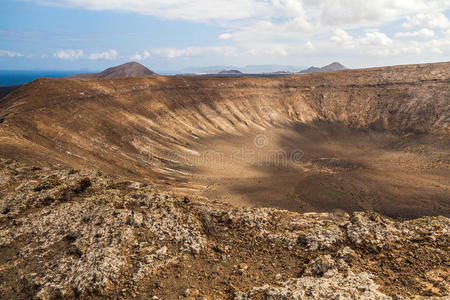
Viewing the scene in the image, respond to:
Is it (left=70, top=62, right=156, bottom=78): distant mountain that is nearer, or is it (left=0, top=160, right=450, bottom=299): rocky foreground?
(left=0, top=160, right=450, bottom=299): rocky foreground

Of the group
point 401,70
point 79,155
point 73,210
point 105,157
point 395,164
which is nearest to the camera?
point 73,210

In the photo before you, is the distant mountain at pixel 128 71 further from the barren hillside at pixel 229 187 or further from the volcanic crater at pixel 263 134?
the volcanic crater at pixel 263 134

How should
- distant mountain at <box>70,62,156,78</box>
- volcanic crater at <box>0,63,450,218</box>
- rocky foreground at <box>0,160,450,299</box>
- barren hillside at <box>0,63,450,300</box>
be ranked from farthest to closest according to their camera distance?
1. distant mountain at <box>70,62,156,78</box>
2. volcanic crater at <box>0,63,450,218</box>
3. barren hillside at <box>0,63,450,300</box>
4. rocky foreground at <box>0,160,450,299</box>

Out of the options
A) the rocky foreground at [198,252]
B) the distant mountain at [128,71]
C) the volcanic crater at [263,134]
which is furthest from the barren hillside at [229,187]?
the distant mountain at [128,71]

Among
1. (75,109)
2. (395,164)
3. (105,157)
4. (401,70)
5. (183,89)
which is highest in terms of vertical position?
(401,70)

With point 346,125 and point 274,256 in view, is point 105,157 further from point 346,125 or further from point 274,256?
point 346,125

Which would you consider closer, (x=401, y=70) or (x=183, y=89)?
(x=183, y=89)

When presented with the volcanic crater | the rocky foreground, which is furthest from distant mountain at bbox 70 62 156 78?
the rocky foreground

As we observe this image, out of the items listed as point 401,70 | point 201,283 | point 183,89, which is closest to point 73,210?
point 201,283

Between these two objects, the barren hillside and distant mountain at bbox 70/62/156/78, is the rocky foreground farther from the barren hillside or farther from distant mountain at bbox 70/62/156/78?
distant mountain at bbox 70/62/156/78
